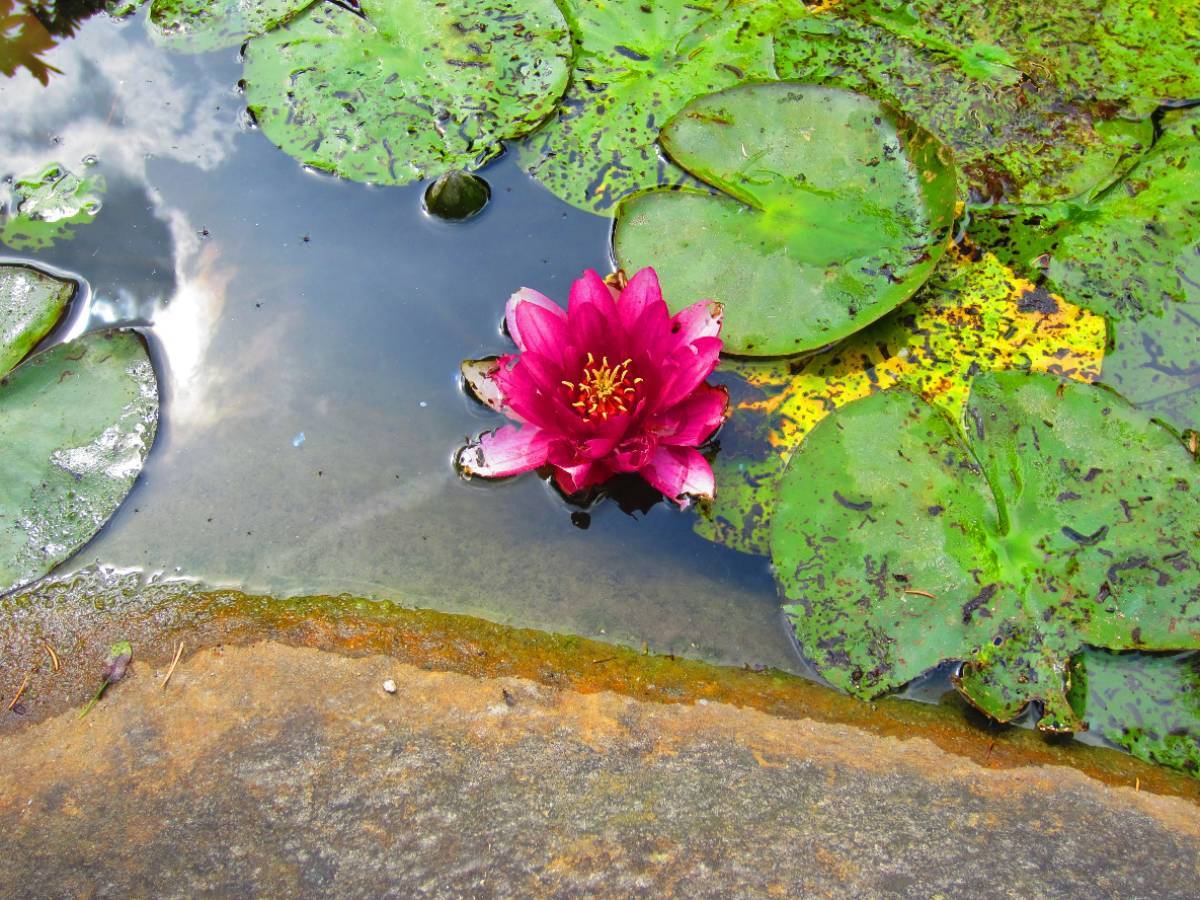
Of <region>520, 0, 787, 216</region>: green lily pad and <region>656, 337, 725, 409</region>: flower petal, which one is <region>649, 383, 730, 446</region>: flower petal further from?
<region>520, 0, 787, 216</region>: green lily pad

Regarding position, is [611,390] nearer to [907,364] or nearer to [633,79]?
[907,364]

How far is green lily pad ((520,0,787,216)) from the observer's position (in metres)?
2.93

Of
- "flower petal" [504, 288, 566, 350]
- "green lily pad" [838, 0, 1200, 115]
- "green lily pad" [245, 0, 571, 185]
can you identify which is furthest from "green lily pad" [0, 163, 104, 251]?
"green lily pad" [838, 0, 1200, 115]

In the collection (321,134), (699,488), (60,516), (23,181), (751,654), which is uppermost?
(321,134)

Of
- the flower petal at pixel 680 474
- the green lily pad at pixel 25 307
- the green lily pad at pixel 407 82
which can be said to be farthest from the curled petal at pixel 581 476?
the green lily pad at pixel 25 307

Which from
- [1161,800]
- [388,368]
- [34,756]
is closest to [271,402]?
[388,368]

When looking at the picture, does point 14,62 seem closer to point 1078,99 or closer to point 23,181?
point 23,181

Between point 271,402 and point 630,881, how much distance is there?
6.34ft

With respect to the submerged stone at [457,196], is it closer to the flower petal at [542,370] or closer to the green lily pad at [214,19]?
the flower petal at [542,370]

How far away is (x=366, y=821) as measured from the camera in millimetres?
1706

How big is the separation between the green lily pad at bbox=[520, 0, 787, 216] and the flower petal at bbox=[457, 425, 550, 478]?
3.25ft

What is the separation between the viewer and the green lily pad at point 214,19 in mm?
3248

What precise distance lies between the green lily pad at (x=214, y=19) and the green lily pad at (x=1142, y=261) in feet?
9.34

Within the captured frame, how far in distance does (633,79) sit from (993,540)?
2.11 metres
